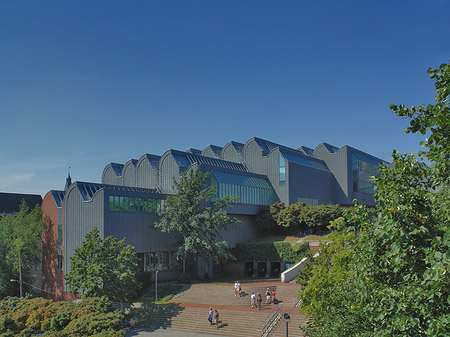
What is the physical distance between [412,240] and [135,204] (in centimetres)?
3994

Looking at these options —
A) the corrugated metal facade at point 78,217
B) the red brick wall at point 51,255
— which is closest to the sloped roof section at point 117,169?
the red brick wall at point 51,255

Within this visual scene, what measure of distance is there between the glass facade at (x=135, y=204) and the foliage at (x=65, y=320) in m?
11.4

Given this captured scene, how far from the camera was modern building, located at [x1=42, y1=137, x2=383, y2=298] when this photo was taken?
4484 cm

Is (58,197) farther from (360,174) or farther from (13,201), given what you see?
(360,174)

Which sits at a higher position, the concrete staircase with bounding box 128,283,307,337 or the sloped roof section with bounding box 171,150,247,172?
the sloped roof section with bounding box 171,150,247,172

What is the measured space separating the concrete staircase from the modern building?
7.75 m

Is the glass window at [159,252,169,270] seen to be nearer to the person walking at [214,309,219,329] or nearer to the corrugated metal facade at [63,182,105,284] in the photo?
the corrugated metal facade at [63,182,105,284]

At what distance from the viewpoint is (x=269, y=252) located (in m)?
52.2

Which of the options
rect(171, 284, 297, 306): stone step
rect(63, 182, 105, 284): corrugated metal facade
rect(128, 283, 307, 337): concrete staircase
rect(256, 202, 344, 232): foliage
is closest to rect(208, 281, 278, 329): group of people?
rect(128, 283, 307, 337): concrete staircase

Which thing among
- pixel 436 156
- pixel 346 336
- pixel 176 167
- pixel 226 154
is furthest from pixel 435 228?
pixel 226 154

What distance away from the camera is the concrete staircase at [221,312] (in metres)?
32.4

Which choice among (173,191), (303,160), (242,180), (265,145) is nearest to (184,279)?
(173,191)

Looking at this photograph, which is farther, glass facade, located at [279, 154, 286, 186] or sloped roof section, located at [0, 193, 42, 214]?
sloped roof section, located at [0, 193, 42, 214]

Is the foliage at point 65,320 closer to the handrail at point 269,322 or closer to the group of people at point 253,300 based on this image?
the group of people at point 253,300
